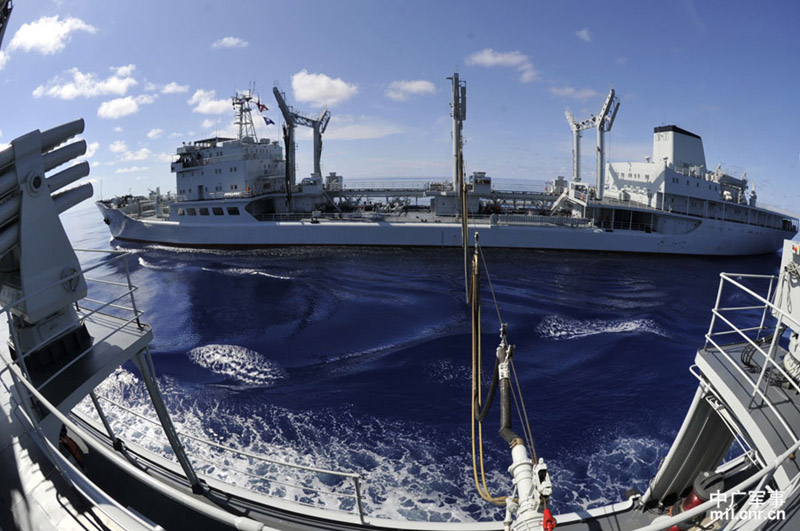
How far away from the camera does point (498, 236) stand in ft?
109

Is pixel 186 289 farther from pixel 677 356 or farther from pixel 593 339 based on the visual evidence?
pixel 677 356

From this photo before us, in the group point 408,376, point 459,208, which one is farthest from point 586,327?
point 459,208

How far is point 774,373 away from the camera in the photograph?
555cm

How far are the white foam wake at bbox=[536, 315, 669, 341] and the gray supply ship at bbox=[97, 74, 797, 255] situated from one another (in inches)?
516

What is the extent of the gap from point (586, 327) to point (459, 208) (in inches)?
815

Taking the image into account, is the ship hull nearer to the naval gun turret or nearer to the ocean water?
the ocean water

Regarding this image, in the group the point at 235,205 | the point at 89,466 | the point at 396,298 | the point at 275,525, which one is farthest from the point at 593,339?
the point at 235,205

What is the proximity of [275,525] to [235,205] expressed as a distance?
114 feet

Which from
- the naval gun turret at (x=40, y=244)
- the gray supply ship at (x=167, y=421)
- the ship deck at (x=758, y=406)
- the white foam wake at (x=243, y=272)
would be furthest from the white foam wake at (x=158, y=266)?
the ship deck at (x=758, y=406)

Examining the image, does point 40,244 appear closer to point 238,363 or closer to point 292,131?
point 238,363

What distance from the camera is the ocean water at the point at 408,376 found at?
31.3ft

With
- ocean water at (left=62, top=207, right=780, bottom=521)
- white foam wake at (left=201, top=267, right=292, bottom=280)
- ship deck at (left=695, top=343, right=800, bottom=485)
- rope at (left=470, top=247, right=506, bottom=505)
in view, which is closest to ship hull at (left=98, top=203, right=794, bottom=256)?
ocean water at (left=62, top=207, right=780, bottom=521)

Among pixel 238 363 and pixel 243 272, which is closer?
pixel 238 363

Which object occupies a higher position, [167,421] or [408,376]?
[167,421]
